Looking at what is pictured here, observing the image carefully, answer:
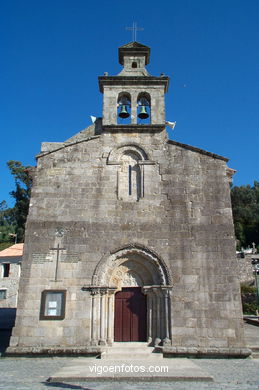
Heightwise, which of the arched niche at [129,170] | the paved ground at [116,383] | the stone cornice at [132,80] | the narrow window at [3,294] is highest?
the stone cornice at [132,80]

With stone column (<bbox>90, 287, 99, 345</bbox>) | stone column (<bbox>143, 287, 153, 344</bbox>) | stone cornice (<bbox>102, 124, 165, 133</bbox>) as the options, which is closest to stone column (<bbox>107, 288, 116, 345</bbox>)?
stone column (<bbox>90, 287, 99, 345</bbox>)

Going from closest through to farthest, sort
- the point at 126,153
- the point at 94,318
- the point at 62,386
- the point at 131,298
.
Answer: the point at 62,386
the point at 94,318
the point at 131,298
the point at 126,153

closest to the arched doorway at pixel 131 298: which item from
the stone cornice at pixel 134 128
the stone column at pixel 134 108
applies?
the stone cornice at pixel 134 128

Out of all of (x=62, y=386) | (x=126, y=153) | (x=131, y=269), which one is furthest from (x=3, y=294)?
(x=62, y=386)

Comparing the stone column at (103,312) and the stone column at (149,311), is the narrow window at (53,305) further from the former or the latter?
the stone column at (149,311)

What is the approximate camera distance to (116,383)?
265 inches

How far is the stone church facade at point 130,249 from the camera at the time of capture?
10062 millimetres

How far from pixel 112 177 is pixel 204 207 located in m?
3.46

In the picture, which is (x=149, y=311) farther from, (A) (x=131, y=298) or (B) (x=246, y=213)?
(B) (x=246, y=213)

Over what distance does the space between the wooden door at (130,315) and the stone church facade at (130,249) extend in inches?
1.3

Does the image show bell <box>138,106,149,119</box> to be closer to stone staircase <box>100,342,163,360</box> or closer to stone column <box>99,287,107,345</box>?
stone column <box>99,287,107,345</box>

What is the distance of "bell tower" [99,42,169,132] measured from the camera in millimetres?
12523

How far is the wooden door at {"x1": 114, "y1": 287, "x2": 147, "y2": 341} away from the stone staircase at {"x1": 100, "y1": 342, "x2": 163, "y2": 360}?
31cm

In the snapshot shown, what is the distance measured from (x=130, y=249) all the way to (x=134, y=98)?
6156 mm
